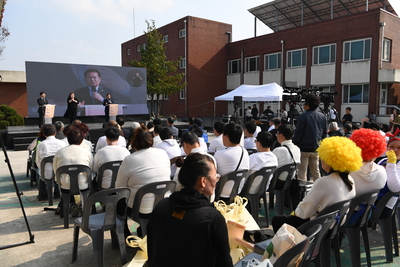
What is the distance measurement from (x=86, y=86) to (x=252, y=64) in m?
15.3

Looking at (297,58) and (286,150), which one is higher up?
(297,58)

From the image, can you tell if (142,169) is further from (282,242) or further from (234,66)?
(234,66)

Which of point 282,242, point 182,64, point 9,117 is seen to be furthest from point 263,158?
point 182,64

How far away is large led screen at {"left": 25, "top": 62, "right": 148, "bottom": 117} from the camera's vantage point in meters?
16.4

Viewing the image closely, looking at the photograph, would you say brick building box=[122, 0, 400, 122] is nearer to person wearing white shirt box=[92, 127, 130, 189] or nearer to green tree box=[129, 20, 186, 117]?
green tree box=[129, 20, 186, 117]

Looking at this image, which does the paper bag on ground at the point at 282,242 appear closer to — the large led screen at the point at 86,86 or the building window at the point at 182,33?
the large led screen at the point at 86,86

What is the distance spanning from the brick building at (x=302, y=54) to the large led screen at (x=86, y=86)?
9489mm

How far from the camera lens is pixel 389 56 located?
20.9 meters

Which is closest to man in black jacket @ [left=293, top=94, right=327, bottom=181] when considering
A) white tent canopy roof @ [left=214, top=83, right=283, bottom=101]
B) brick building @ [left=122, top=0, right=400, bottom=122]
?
white tent canopy roof @ [left=214, top=83, right=283, bottom=101]

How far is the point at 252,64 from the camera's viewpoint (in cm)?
2777

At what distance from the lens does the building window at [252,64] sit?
27.3 meters

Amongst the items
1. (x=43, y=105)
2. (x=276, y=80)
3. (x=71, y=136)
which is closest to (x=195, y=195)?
(x=71, y=136)

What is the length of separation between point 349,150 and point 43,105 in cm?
1307

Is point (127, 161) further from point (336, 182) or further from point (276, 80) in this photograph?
point (276, 80)
